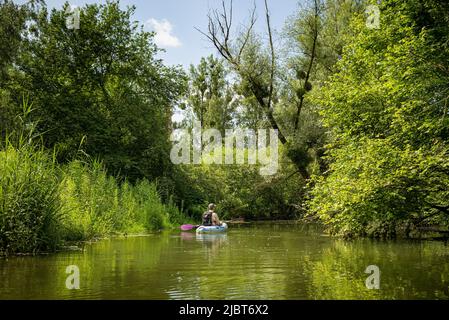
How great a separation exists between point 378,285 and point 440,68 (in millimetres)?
6530

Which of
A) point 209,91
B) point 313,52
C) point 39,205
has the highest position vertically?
point 209,91

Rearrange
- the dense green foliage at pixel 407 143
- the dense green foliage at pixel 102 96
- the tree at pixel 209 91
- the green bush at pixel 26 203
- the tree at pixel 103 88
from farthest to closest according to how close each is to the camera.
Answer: the tree at pixel 209 91 → the tree at pixel 103 88 → the dense green foliage at pixel 102 96 → the dense green foliage at pixel 407 143 → the green bush at pixel 26 203

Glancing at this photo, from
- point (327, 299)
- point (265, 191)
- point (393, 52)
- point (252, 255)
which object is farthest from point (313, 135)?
point (327, 299)

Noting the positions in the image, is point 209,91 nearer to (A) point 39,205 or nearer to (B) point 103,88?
(B) point 103,88

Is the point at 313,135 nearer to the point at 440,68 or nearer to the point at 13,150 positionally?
the point at 440,68

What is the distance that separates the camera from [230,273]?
798cm

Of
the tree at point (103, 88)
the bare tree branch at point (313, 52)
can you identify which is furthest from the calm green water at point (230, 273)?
the bare tree branch at point (313, 52)

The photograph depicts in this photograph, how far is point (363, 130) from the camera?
1434 centimetres

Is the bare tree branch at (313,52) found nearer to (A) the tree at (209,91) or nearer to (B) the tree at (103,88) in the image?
(B) the tree at (103,88)

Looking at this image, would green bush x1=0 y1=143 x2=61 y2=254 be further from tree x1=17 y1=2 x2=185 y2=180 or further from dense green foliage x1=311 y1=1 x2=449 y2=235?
tree x1=17 y1=2 x2=185 y2=180

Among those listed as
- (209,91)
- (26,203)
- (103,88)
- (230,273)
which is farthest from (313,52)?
(209,91)

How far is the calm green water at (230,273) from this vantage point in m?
6.19
